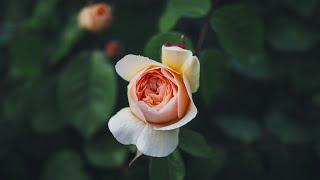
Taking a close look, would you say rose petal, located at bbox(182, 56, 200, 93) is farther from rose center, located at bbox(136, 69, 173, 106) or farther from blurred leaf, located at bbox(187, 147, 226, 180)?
blurred leaf, located at bbox(187, 147, 226, 180)

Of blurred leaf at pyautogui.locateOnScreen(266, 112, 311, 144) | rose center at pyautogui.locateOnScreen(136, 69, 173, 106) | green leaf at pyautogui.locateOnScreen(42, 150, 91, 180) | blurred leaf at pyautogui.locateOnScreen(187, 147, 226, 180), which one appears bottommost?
green leaf at pyautogui.locateOnScreen(42, 150, 91, 180)

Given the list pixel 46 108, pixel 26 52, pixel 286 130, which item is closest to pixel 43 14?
pixel 26 52

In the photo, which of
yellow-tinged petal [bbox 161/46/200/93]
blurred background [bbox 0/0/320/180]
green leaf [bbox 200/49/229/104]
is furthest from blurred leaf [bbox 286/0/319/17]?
yellow-tinged petal [bbox 161/46/200/93]

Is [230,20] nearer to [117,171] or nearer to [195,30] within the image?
[195,30]

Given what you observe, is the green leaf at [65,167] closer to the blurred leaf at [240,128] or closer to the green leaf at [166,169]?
the blurred leaf at [240,128]

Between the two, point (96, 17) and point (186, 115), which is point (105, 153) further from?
point (186, 115)

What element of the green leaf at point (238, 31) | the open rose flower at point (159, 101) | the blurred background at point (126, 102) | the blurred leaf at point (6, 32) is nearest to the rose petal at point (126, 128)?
the open rose flower at point (159, 101)
